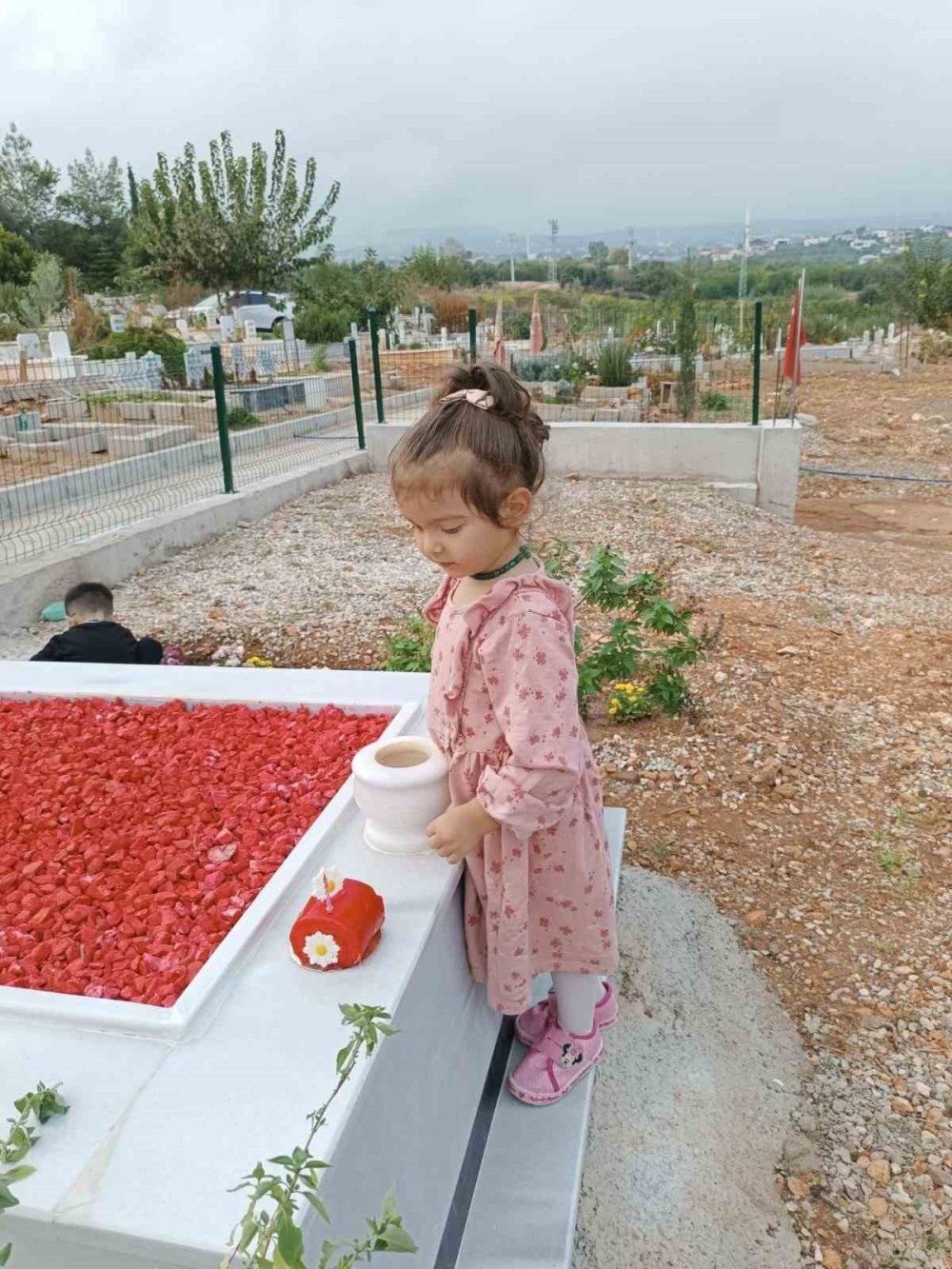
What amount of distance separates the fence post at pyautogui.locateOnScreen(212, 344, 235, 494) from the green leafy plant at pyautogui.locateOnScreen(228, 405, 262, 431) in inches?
124

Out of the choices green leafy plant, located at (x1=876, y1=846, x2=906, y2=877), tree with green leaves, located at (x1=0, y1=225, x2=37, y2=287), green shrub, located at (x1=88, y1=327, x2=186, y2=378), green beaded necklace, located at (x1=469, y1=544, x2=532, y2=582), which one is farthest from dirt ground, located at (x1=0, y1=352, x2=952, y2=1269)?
tree with green leaves, located at (x1=0, y1=225, x2=37, y2=287)

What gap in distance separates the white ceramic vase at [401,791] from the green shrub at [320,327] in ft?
65.2

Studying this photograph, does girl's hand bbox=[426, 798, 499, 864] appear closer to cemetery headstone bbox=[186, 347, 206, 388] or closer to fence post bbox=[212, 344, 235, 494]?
fence post bbox=[212, 344, 235, 494]

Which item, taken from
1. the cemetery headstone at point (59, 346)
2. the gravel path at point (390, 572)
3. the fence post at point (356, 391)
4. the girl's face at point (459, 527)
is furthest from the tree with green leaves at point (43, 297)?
the girl's face at point (459, 527)

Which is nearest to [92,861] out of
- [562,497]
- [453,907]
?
[453,907]

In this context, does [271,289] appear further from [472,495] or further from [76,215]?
[472,495]

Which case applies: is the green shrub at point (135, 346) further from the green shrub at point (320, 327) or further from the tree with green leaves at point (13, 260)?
the tree with green leaves at point (13, 260)

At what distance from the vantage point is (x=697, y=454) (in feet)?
31.1

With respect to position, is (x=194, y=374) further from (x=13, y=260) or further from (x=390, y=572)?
(x=13, y=260)

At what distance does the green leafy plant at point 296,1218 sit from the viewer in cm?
91

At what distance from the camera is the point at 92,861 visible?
6.54ft

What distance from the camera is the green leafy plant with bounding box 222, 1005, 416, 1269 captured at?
3.00 feet

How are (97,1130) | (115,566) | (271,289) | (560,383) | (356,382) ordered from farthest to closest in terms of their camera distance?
(271,289)
(560,383)
(356,382)
(115,566)
(97,1130)

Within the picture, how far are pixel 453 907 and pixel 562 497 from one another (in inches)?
289
